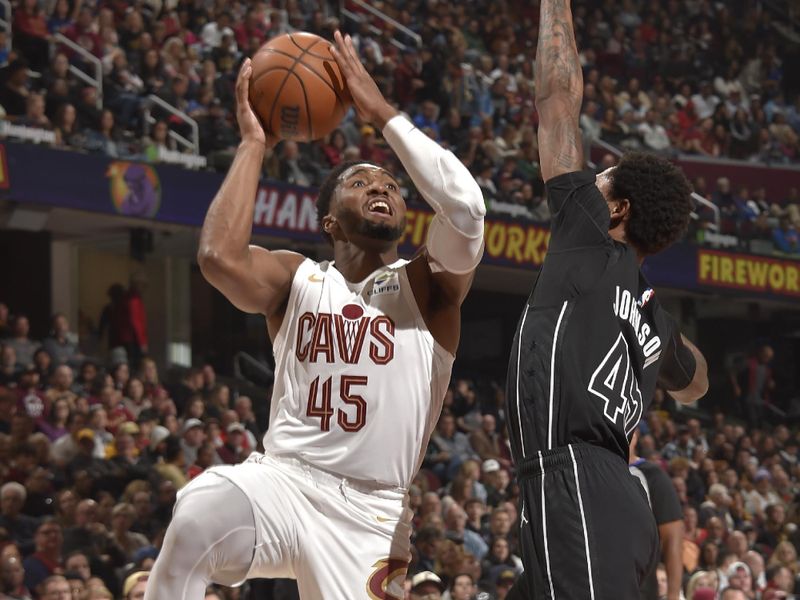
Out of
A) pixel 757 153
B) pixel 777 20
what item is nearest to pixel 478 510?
pixel 757 153

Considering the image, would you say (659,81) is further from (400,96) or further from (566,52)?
(566,52)

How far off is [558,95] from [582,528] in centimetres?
131

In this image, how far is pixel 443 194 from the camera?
13.7 ft

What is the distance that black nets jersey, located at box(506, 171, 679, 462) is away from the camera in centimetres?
371

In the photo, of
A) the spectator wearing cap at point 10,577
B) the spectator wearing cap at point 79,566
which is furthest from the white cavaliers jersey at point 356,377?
the spectator wearing cap at point 79,566

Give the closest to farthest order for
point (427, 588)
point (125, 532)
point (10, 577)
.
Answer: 1. point (427, 588)
2. point (10, 577)
3. point (125, 532)

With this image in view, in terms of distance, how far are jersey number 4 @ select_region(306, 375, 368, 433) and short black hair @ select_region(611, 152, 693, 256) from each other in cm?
101

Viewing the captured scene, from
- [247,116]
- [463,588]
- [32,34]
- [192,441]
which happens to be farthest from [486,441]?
[247,116]

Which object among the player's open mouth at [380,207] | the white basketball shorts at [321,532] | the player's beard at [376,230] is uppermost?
the player's open mouth at [380,207]

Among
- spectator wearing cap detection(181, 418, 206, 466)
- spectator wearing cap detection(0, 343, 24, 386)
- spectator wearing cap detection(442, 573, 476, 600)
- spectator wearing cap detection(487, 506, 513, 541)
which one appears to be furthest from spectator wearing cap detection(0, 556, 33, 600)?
spectator wearing cap detection(487, 506, 513, 541)

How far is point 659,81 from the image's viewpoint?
72.1 ft

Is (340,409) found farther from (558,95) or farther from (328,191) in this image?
(558,95)

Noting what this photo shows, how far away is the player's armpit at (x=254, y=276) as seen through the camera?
426cm

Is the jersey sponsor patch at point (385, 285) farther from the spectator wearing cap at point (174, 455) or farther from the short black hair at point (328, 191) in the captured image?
the spectator wearing cap at point (174, 455)
